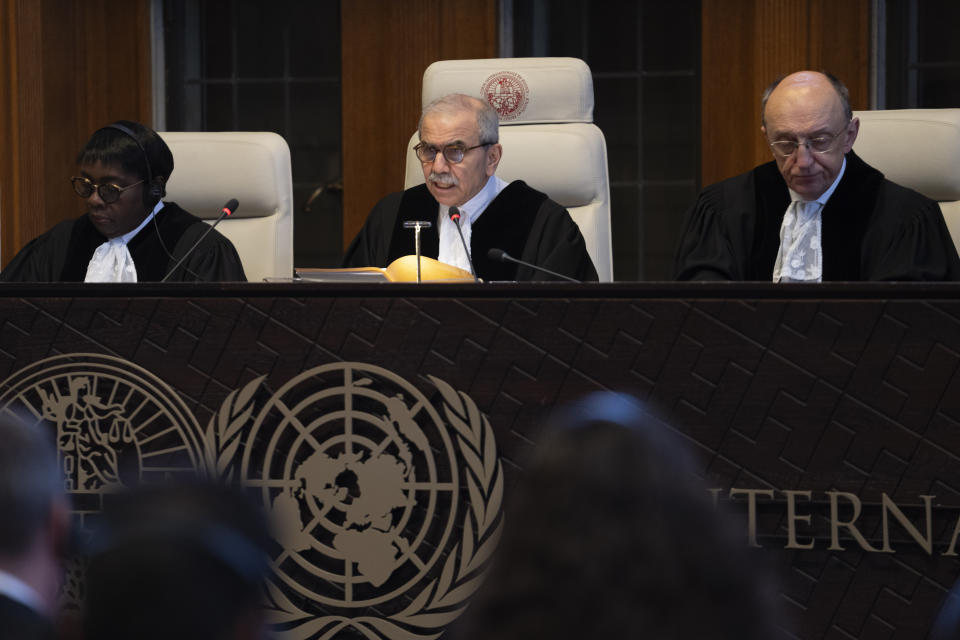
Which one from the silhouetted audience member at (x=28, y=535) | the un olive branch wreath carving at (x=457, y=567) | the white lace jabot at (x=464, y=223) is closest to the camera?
the silhouetted audience member at (x=28, y=535)

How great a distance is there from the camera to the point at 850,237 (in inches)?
127

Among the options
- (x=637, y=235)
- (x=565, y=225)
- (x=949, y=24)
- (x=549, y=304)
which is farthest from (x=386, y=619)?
(x=949, y=24)

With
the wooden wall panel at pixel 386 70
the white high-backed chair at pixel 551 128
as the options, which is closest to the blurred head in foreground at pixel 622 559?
the white high-backed chair at pixel 551 128

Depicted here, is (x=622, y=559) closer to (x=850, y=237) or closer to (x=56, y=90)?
(x=850, y=237)

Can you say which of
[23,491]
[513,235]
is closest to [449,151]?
[513,235]

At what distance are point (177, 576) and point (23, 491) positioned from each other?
0.83ft

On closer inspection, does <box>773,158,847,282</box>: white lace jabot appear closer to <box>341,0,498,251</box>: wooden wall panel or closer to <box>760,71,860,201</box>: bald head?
<box>760,71,860,201</box>: bald head

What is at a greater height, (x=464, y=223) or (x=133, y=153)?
(x=133, y=153)

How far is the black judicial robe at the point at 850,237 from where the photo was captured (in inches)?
126

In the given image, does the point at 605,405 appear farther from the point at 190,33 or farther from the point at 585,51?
the point at 190,33

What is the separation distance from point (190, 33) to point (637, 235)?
2.15 m

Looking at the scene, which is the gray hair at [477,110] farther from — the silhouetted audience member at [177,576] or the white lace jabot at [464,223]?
the silhouetted audience member at [177,576]

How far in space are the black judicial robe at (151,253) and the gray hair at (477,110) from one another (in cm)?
67

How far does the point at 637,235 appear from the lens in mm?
5207
